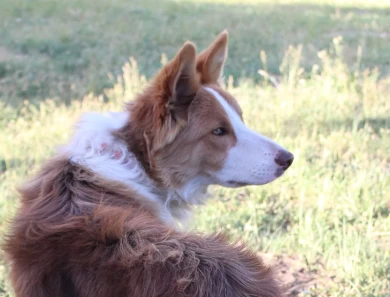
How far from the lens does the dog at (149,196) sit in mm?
2211

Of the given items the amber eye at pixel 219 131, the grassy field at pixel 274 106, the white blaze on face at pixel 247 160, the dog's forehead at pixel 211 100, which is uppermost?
the dog's forehead at pixel 211 100

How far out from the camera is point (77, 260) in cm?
235

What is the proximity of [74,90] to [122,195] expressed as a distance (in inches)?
277

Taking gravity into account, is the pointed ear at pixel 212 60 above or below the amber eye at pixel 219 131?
above

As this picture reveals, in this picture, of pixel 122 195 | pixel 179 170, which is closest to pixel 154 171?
pixel 179 170

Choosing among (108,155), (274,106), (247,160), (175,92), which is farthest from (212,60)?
(274,106)

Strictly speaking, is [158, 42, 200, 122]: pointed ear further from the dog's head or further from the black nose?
the black nose

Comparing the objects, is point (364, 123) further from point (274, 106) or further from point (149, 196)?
point (149, 196)

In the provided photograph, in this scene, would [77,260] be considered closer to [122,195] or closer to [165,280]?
[165,280]

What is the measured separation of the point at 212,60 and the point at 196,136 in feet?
1.98

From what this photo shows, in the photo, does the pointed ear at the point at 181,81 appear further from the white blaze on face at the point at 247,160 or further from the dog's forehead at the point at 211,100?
the white blaze on face at the point at 247,160

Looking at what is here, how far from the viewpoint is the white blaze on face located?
3.52 meters

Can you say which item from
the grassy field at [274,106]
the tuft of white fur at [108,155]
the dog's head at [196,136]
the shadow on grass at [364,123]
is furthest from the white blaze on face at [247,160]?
the shadow on grass at [364,123]

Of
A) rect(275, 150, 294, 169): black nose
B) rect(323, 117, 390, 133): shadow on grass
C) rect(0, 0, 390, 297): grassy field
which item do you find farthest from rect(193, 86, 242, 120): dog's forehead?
rect(323, 117, 390, 133): shadow on grass
